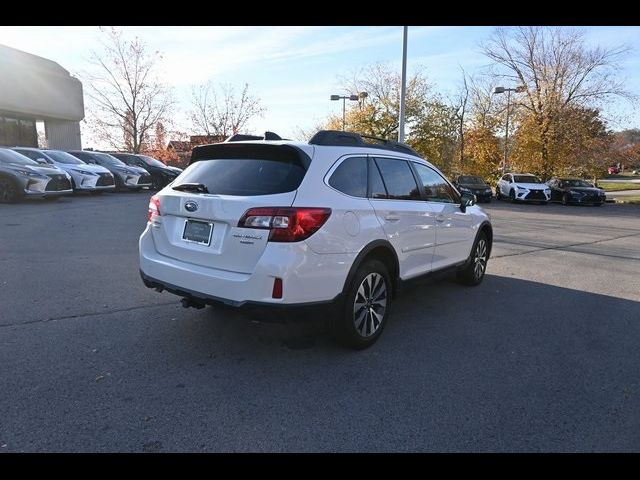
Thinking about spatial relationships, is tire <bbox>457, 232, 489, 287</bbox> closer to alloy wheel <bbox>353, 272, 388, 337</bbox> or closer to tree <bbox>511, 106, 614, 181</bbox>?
alloy wheel <bbox>353, 272, 388, 337</bbox>

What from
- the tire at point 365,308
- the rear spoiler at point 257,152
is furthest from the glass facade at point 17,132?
the tire at point 365,308

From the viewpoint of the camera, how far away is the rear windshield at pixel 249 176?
3.39 metres

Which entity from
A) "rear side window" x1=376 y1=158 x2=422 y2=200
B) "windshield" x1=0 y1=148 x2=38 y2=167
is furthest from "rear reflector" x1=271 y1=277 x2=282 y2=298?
Result: "windshield" x1=0 y1=148 x2=38 y2=167

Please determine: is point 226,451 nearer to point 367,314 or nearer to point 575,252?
point 367,314

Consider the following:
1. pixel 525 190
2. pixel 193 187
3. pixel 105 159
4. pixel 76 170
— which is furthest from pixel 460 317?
pixel 525 190

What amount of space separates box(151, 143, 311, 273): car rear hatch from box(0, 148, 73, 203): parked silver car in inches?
433

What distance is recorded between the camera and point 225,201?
3363 mm

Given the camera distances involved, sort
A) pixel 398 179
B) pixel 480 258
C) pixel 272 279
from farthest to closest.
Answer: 1. pixel 480 258
2. pixel 398 179
3. pixel 272 279

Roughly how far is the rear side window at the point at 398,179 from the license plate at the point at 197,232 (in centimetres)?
173

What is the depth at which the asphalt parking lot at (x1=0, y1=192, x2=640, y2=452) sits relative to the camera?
2639mm

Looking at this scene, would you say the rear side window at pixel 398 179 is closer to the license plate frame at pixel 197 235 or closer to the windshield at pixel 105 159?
the license plate frame at pixel 197 235

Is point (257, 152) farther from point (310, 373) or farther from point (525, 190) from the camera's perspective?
point (525, 190)

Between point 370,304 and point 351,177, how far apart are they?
3.71 ft

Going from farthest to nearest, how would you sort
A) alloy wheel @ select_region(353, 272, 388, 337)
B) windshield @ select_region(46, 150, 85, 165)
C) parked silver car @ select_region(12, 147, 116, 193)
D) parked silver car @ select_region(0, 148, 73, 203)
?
windshield @ select_region(46, 150, 85, 165)
parked silver car @ select_region(12, 147, 116, 193)
parked silver car @ select_region(0, 148, 73, 203)
alloy wheel @ select_region(353, 272, 388, 337)
